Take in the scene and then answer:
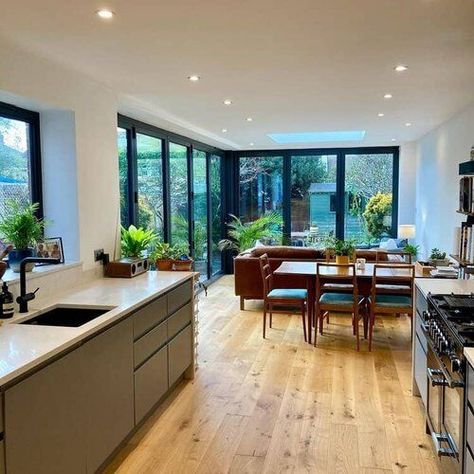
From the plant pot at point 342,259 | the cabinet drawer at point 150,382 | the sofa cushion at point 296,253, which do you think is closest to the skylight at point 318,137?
the sofa cushion at point 296,253

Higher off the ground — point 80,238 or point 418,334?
point 80,238

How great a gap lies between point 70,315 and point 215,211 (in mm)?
6290

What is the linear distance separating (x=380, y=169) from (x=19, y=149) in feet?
24.2

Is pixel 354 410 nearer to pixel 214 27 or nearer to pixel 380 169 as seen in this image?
pixel 214 27

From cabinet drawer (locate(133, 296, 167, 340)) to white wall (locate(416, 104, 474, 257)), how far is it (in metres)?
2.75

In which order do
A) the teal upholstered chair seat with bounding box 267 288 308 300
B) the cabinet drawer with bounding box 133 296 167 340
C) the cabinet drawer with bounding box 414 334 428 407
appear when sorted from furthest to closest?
the teal upholstered chair seat with bounding box 267 288 308 300 < the cabinet drawer with bounding box 414 334 428 407 < the cabinet drawer with bounding box 133 296 167 340

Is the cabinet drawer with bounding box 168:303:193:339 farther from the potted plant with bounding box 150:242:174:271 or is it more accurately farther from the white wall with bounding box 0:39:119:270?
the white wall with bounding box 0:39:119:270

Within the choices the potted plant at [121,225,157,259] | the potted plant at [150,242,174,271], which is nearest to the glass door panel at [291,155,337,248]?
the potted plant at [150,242,174,271]

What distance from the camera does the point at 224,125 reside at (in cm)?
648

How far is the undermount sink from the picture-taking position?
294 cm

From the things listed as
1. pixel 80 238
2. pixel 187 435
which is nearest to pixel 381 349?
pixel 187 435

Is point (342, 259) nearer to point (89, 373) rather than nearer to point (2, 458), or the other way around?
point (89, 373)

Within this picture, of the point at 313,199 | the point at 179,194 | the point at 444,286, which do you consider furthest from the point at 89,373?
the point at 313,199

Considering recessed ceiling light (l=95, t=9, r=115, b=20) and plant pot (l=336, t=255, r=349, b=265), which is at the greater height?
recessed ceiling light (l=95, t=9, r=115, b=20)
